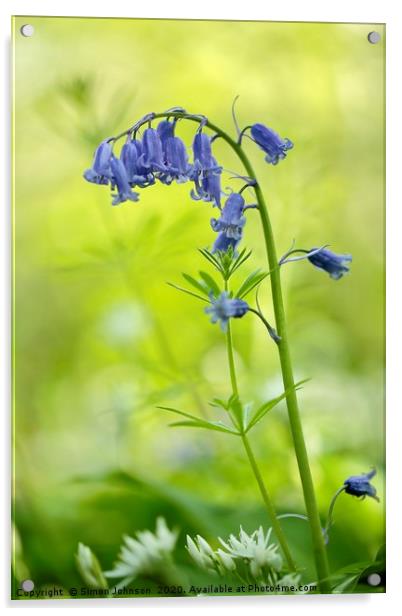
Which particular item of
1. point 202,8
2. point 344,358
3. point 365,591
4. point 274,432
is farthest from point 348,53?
point 365,591

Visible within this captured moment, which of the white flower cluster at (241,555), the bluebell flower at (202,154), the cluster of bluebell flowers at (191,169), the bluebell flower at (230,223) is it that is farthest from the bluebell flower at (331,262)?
the white flower cluster at (241,555)

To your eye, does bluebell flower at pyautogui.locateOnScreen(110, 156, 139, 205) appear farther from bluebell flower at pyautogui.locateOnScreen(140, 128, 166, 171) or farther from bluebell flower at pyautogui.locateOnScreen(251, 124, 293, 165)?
bluebell flower at pyautogui.locateOnScreen(251, 124, 293, 165)

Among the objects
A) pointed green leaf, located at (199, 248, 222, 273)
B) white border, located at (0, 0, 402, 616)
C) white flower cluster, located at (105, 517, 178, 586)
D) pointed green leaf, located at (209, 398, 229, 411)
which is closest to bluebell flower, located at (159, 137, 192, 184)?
pointed green leaf, located at (199, 248, 222, 273)

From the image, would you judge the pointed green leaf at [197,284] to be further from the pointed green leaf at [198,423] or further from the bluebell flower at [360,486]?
the bluebell flower at [360,486]

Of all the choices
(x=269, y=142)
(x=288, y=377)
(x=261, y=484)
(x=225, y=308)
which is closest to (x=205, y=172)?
(x=269, y=142)

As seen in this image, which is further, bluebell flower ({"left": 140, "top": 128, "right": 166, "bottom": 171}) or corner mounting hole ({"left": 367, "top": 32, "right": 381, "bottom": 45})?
corner mounting hole ({"left": 367, "top": 32, "right": 381, "bottom": 45})

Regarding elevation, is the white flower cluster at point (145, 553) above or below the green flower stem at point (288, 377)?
below

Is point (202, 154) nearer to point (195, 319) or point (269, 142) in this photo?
point (269, 142)
